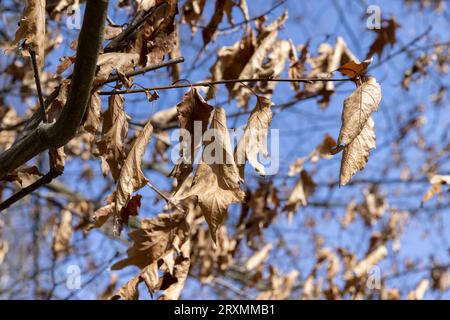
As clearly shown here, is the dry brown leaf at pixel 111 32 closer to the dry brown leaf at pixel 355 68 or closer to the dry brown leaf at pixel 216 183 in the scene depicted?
the dry brown leaf at pixel 216 183

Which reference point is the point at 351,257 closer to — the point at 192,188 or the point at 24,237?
the point at 192,188

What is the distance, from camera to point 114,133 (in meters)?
1.48

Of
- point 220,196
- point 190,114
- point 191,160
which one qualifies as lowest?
point 220,196

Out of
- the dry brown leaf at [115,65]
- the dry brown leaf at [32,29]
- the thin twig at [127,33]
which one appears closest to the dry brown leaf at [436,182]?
the thin twig at [127,33]

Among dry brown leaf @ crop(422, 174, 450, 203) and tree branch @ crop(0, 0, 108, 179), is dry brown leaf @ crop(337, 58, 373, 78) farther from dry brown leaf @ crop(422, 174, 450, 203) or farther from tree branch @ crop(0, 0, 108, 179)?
dry brown leaf @ crop(422, 174, 450, 203)

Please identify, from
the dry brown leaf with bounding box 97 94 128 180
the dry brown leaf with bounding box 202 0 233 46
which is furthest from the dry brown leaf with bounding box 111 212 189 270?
the dry brown leaf with bounding box 202 0 233 46

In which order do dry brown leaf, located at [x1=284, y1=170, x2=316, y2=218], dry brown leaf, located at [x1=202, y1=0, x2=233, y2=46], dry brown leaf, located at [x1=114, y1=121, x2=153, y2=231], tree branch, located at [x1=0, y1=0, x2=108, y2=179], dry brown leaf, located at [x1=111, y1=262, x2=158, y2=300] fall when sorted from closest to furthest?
tree branch, located at [x1=0, y1=0, x2=108, y2=179] < dry brown leaf, located at [x1=114, y1=121, x2=153, y2=231] < dry brown leaf, located at [x1=111, y1=262, x2=158, y2=300] < dry brown leaf, located at [x1=202, y1=0, x2=233, y2=46] < dry brown leaf, located at [x1=284, y1=170, x2=316, y2=218]

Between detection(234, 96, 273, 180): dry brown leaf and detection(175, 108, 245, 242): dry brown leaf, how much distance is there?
0.18 ft

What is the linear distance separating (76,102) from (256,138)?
0.46m

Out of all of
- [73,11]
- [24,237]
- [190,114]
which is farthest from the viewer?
[24,237]

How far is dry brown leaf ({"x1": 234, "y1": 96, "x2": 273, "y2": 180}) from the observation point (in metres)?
1.43
